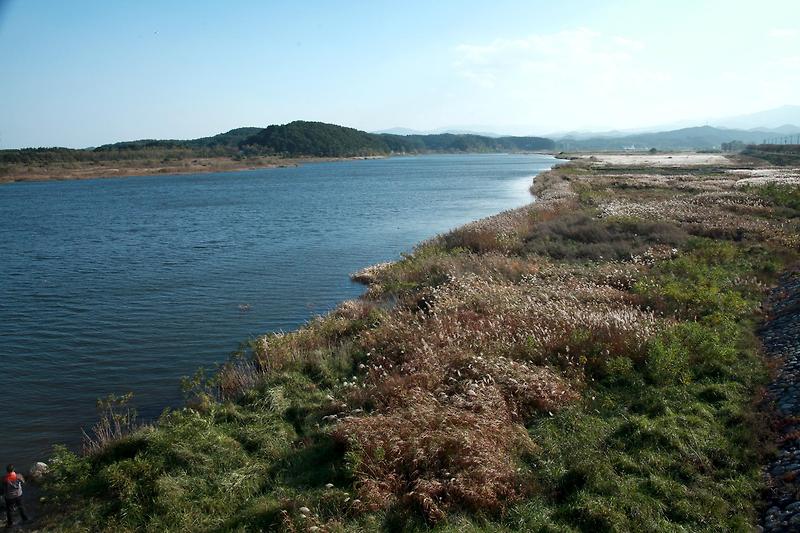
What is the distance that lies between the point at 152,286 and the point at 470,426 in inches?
832

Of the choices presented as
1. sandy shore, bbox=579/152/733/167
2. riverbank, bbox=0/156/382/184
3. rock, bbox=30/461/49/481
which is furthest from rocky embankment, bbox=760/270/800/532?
riverbank, bbox=0/156/382/184

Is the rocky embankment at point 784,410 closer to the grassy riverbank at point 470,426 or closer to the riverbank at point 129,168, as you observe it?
the grassy riverbank at point 470,426

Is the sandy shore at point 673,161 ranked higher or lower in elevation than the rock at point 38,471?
higher

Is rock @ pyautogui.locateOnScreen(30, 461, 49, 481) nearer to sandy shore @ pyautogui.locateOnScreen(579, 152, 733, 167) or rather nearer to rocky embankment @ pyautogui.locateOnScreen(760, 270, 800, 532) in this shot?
rocky embankment @ pyautogui.locateOnScreen(760, 270, 800, 532)

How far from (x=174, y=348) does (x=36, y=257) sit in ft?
74.6

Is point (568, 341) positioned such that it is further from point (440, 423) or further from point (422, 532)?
point (422, 532)

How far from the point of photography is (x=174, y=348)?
17672 mm

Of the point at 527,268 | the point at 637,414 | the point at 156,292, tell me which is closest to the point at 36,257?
the point at 156,292

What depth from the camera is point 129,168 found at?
468 feet

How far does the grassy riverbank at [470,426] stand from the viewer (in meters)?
7.93

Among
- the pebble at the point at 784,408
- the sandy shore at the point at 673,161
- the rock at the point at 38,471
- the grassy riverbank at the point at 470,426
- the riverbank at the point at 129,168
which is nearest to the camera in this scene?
the pebble at the point at 784,408

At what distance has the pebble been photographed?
7.39 meters

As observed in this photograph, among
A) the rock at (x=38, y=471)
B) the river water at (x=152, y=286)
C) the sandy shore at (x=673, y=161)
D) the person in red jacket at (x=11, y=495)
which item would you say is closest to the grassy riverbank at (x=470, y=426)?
the rock at (x=38, y=471)

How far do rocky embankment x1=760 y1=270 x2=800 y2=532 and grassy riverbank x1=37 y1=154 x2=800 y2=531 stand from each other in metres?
0.29
